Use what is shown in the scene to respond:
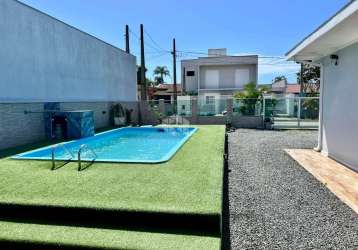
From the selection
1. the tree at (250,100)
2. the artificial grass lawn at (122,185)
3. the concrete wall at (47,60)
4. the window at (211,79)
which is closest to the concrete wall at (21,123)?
the concrete wall at (47,60)

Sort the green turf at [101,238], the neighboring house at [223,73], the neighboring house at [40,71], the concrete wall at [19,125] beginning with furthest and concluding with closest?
the neighboring house at [223,73], the neighboring house at [40,71], the concrete wall at [19,125], the green turf at [101,238]

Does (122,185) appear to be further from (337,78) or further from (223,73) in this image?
(223,73)

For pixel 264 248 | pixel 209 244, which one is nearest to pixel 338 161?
pixel 264 248

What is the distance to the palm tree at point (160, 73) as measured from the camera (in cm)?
5594

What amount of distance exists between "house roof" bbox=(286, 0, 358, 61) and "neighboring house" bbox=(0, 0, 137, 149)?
8.34 metres

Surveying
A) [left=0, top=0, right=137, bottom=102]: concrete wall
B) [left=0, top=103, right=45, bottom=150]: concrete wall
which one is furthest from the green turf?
[left=0, top=0, right=137, bottom=102]: concrete wall

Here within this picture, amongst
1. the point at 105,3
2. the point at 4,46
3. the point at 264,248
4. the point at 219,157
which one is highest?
the point at 105,3

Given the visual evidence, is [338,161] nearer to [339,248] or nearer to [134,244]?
[339,248]

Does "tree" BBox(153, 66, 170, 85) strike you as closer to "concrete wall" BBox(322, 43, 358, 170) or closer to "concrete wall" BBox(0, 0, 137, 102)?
"concrete wall" BBox(0, 0, 137, 102)

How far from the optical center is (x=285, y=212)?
4117 mm

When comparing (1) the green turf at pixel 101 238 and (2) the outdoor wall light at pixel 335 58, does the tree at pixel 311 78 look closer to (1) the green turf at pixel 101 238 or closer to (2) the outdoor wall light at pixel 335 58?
(2) the outdoor wall light at pixel 335 58

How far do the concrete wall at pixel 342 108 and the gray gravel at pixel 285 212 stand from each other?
54.4 inches

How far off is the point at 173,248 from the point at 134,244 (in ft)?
1.43

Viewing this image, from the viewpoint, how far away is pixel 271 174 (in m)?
6.11
